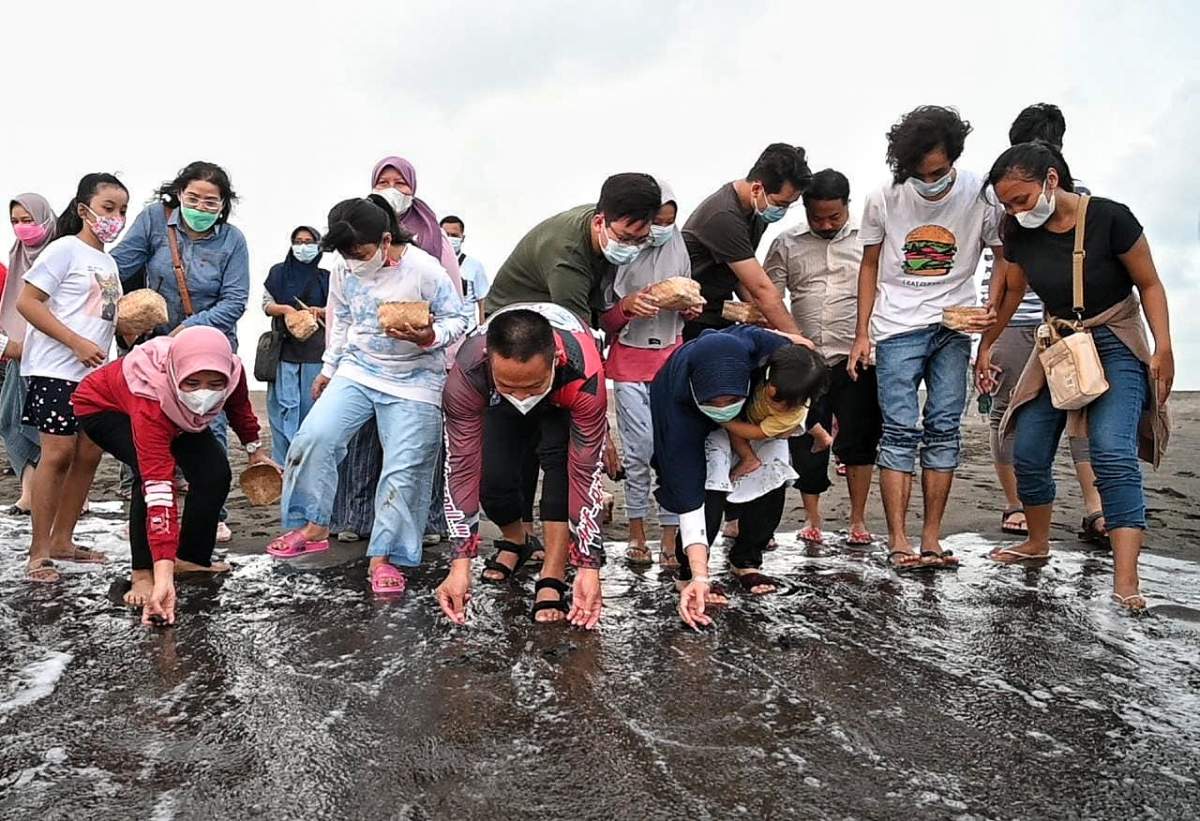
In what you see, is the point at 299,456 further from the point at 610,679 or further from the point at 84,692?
the point at 610,679

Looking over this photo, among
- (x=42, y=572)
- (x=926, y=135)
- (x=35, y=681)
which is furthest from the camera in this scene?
(x=926, y=135)

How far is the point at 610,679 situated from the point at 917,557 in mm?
Result: 1944

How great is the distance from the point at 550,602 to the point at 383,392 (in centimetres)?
122

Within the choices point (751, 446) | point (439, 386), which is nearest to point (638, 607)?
point (751, 446)

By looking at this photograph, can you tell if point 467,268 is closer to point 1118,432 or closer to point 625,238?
point 625,238

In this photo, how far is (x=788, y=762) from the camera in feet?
7.34

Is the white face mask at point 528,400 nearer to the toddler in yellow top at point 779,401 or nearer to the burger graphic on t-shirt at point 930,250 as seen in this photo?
the toddler in yellow top at point 779,401

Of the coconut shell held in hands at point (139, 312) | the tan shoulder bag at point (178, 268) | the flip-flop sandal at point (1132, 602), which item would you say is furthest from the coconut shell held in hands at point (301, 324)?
the flip-flop sandal at point (1132, 602)

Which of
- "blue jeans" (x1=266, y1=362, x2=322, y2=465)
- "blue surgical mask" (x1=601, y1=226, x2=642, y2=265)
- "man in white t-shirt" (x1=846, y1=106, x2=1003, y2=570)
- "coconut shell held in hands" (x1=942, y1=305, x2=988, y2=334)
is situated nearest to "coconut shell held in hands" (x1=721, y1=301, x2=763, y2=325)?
"man in white t-shirt" (x1=846, y1=106, x2=1003, y2=570)

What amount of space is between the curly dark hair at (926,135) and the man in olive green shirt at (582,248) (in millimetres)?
1098

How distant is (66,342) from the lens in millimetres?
4023

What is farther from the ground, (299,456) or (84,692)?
(299,456)

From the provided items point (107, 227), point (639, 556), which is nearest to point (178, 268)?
point (107, 227)

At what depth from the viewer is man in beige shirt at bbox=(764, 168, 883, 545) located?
4.74 m
